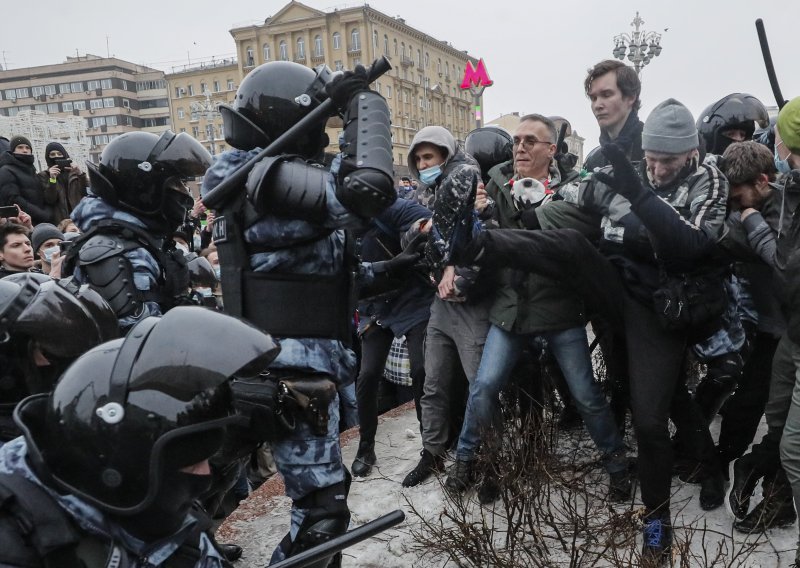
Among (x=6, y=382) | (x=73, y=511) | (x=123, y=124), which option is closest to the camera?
(x=73, y=511)

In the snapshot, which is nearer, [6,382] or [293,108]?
[6,382]

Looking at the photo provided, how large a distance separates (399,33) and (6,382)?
2693 inches

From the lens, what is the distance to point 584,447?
3734 millimetres

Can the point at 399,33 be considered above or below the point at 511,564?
above

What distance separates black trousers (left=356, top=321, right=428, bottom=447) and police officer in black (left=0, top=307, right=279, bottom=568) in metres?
2.54

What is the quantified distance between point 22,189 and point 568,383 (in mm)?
7114

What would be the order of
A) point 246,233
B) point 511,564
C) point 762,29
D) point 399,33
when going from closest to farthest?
1. point 511,564
2. point 246,233
3. point 762,29
4. point 399,33

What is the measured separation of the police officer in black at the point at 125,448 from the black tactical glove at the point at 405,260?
157 cm

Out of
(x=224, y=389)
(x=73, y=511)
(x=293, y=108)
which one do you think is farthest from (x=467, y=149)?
(x=73, y=511)

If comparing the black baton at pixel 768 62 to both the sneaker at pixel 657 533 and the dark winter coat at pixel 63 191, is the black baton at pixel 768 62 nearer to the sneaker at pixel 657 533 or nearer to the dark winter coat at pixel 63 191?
the sneaker at pixel 657 533

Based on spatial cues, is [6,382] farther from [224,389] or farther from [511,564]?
[511,564]

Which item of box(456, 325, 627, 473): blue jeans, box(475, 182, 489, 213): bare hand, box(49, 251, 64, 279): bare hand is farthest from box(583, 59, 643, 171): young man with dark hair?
box(49, 251, 64, 279): bare hand

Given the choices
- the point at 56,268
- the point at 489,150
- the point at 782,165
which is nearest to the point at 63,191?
the point at 56,268

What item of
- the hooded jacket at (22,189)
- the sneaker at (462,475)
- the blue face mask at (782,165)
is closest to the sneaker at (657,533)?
the sneaker at (462,475)
